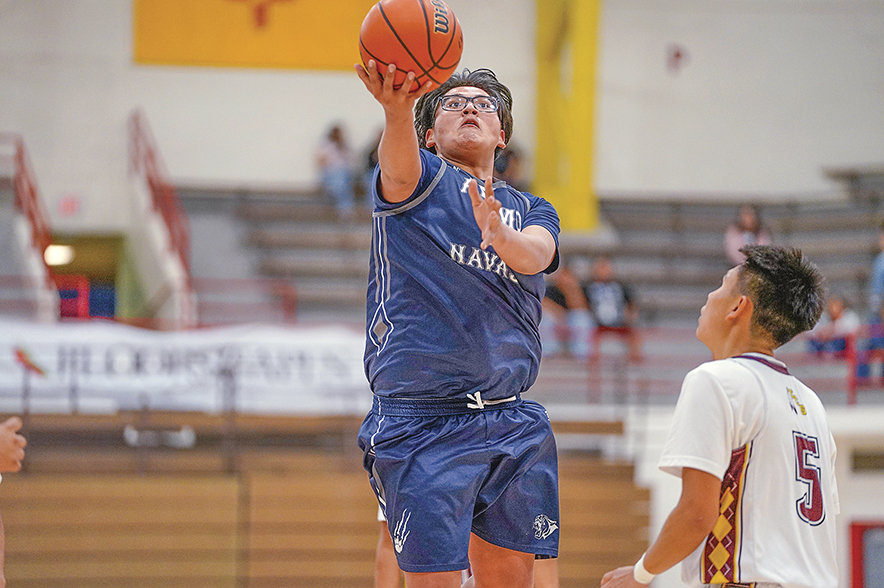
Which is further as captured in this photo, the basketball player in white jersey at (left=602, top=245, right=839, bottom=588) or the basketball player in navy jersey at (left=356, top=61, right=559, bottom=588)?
the basketball player in navy jersey at (left=356, top=61, right=559, bottom=588)

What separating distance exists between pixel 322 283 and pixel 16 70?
5.44 m

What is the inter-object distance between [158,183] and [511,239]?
457 inches

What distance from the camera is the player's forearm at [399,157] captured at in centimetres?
234

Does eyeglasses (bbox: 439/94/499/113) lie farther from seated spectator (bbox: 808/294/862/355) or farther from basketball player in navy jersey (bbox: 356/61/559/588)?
seated spectator (bbox: 808/294/862/355)

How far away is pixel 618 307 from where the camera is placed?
10.6m

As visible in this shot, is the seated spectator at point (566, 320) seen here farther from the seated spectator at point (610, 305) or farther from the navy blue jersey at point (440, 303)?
the navy blue jersey at point (440, 303)

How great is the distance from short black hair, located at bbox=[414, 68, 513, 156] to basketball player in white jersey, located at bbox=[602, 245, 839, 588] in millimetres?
866

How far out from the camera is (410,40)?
2.32m

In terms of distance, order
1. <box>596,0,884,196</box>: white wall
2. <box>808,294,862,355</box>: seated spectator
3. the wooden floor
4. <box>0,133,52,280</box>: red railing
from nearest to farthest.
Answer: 1. the wooden floor
2. <box>808,294,862,355</box>: seated spectator
3. <box>0,133,52,280</box>: red railing
4. <box>596,0,884,196</box>: white wall

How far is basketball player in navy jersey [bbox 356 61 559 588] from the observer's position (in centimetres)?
250

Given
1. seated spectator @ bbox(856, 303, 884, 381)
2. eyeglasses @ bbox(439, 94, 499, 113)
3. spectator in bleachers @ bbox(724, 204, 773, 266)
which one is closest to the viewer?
eyeglasses @ bbox(439, 94, 499, 113)

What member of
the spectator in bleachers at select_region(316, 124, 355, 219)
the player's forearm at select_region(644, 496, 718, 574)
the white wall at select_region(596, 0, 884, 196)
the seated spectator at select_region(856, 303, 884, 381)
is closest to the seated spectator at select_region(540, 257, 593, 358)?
the seated spectator at select_region(856, 303, 884, 381)

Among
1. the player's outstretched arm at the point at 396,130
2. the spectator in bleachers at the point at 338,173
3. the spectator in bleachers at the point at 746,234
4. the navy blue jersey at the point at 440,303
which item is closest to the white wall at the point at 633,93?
the spectator in bleachers at the point at 338,173

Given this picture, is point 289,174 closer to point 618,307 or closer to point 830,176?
point 618,307
